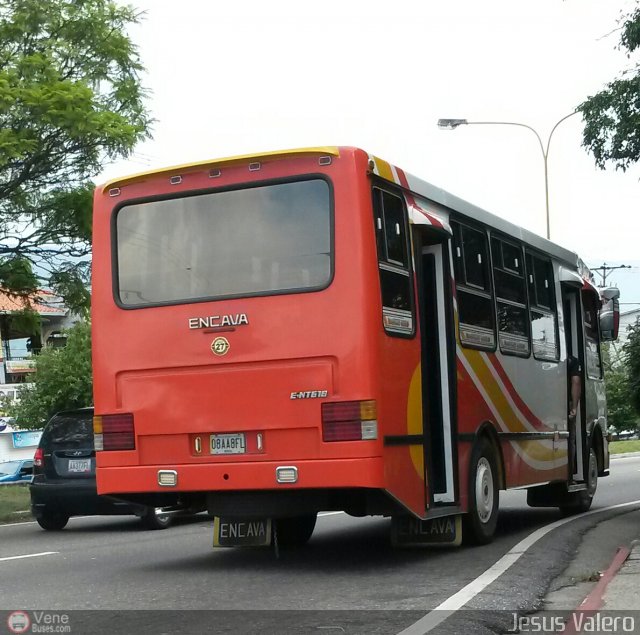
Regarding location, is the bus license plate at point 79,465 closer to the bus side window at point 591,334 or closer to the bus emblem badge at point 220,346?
the bus emblem badge at point 220,346

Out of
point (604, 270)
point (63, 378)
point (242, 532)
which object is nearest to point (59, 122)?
point (242, 532)

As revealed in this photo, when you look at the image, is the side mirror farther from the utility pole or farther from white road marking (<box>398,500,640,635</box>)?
the utility pole

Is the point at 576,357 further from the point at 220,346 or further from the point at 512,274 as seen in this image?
the point at 220,346

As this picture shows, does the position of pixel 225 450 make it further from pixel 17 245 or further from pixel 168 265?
pixel 17 245

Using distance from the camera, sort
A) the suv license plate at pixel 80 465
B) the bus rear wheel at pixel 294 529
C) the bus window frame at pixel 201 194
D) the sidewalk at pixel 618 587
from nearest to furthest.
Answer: the sidewalk at pixel 618 587, the bus window frame at pixel 201 194, the bus rear wheel at pixel 294 529, the suv license plate at pixel 80 465

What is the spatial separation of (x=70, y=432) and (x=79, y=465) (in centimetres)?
46

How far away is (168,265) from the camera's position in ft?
34.4

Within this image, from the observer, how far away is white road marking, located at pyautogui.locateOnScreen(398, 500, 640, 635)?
24.1 ft

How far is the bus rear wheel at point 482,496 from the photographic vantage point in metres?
11.3

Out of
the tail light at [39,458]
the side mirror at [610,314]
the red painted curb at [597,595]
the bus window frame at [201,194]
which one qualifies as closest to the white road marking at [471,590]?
the red painted curb at [597,595]

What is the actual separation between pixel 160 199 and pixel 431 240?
2.43 m

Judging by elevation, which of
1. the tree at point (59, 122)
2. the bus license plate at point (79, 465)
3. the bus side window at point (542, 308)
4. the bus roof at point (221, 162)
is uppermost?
the tree at point (59, 122)

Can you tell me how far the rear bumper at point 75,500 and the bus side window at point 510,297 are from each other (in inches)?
212

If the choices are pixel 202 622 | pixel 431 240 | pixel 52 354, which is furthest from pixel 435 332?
pixel 52 354
